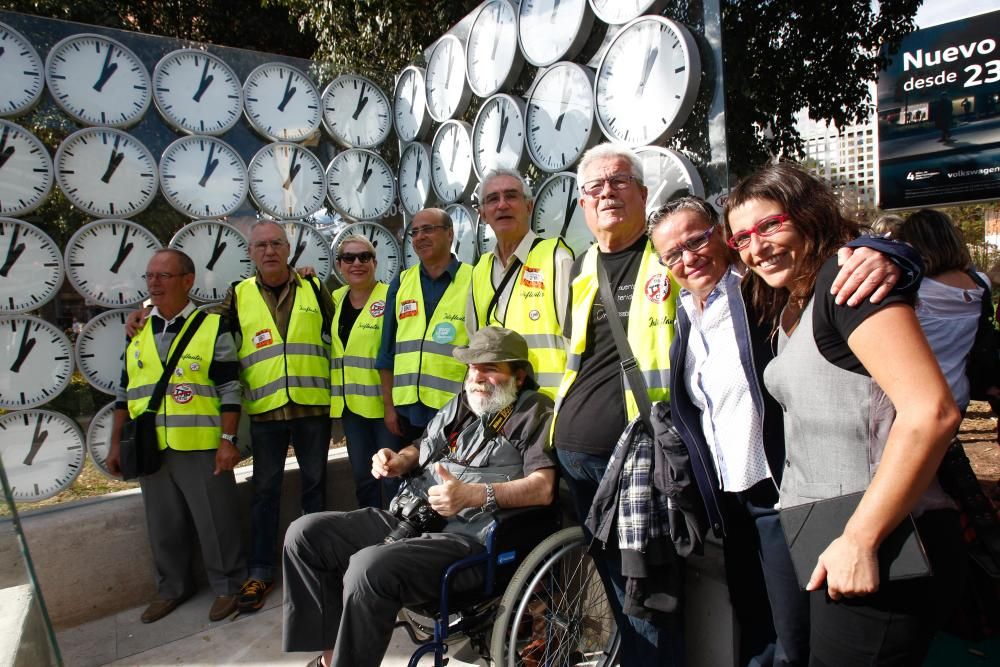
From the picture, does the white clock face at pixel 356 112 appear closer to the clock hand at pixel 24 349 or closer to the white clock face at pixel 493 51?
the white clock face at pixel 493 51

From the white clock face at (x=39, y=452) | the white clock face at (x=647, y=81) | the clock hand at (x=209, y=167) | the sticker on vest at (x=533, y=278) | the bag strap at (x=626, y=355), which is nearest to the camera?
the bag strap at (x=626, y=355)

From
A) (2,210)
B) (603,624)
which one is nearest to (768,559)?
(603,624)

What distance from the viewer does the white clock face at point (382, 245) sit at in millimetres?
4801

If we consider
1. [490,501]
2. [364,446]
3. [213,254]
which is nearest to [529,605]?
[490,501]

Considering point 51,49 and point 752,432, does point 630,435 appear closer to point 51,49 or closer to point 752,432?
point 752,432

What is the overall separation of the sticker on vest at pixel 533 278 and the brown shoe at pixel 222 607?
2.23 metres

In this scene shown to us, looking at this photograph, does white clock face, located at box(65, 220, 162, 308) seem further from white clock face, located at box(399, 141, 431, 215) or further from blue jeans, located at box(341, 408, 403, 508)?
white clock face, located at box(399, 141, 431, 215)

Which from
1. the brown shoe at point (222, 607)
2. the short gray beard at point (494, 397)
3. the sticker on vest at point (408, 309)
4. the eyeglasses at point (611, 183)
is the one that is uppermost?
the eyeglasses at point (611, 183)

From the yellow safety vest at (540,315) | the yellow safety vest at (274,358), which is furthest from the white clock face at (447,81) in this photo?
the yellow safety vest at (540,315)

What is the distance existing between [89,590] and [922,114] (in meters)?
9.42

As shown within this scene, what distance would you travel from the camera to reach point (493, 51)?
159 inches

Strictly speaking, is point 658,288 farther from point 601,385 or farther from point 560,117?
point 560,117

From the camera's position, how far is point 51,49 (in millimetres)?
3842

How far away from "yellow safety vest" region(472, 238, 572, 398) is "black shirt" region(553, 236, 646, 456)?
13.8 inches
